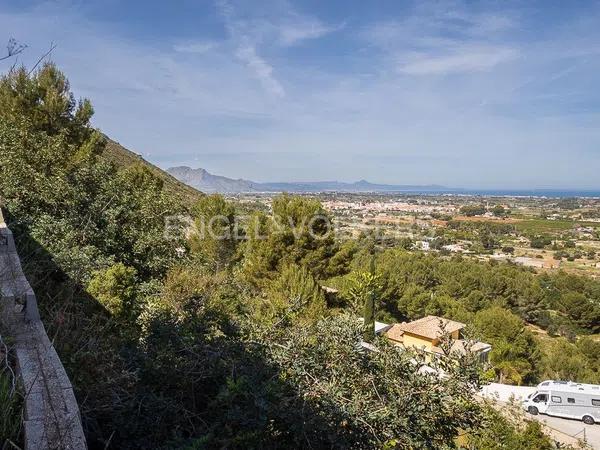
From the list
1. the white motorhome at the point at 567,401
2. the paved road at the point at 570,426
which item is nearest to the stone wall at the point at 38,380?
the paved road at the point at 570,426

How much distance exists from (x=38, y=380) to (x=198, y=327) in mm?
1277

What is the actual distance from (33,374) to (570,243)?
287 ft

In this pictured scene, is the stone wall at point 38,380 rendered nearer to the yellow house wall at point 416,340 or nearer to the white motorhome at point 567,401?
the white motorhome at point 567,401

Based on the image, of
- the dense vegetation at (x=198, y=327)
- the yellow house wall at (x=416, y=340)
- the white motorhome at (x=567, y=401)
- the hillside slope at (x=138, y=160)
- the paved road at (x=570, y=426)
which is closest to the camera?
the dense vegetation at (x=198, y=327)

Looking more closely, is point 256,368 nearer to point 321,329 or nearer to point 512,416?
point 321,329

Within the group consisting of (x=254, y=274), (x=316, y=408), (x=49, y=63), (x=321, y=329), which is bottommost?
(x=254, y=274)

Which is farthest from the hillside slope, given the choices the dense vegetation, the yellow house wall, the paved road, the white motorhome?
the white motorhome

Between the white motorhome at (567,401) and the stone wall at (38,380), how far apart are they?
13.3 m

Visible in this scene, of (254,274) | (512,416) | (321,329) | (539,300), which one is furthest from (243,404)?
(539,300)

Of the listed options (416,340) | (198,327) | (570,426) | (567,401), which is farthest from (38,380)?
(416,340)

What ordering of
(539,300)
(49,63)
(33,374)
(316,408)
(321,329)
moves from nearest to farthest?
(33,374)
(316,408)
(321,329)
(49,63)
(539,300)

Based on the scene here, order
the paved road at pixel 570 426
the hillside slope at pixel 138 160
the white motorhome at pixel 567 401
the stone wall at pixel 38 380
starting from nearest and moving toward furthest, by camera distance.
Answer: the stone wall at pixel 38 380, the paved road at pixel 570 426, the white motorhome at pixel 567 401, the hillside slope at pixel 138 160

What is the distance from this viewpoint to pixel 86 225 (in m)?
7.98

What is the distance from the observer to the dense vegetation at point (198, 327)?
260 centimetres
